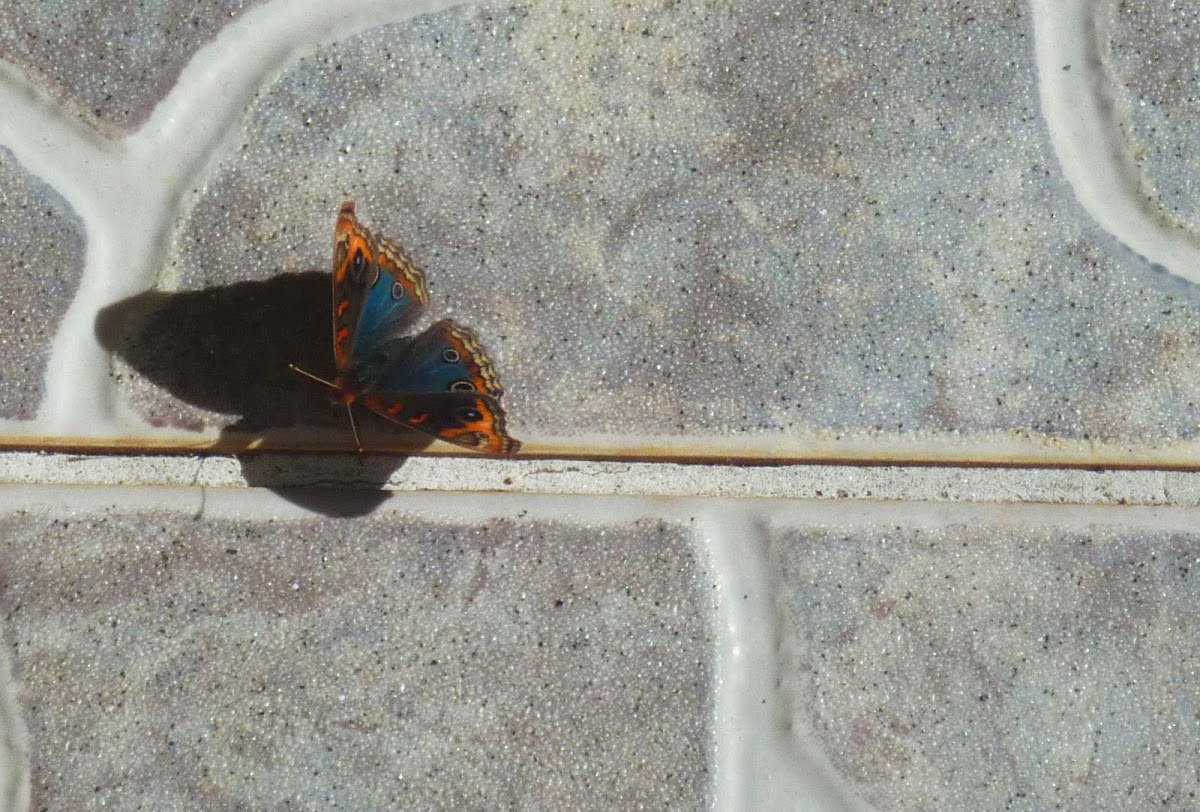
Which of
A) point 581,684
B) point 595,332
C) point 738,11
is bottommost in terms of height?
point 581,684

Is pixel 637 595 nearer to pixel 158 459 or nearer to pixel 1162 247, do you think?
pixel 158 459

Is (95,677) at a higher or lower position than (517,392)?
lower

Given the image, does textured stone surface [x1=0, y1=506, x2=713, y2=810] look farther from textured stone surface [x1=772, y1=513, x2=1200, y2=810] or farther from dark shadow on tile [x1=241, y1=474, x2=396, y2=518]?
textured stone surface [x1=772, y1=513, x2=1200, y2=810]

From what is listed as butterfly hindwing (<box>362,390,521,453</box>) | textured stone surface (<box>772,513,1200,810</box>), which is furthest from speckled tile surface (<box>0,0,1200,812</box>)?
butterfly hindwing (<box>362,390,521,453</box>)

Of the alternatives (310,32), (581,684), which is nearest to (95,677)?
(581,684)

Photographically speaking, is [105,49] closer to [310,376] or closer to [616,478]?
[310,376]

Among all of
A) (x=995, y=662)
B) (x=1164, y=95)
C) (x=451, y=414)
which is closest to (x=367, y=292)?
(x=451, y=414)

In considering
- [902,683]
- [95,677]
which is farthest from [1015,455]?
[95,677]
